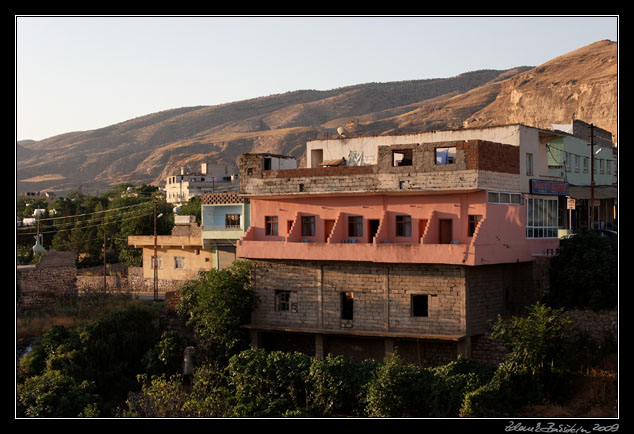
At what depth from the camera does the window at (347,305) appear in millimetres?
28312

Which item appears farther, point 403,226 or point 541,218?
point 541,218

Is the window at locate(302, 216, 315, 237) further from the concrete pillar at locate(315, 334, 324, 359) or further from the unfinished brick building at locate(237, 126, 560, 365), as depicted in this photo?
the concrete pillar at locate(315, 334, 324, 359)

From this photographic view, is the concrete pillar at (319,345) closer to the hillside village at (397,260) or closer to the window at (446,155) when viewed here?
the hillside village at (397,260)

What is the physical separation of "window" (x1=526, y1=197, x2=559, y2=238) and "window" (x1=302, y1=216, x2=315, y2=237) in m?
8.02

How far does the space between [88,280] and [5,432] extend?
29738 millimetres

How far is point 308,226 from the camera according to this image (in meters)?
30.0

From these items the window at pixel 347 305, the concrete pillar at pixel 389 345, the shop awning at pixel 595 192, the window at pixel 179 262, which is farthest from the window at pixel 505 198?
the window at pixel 179 262

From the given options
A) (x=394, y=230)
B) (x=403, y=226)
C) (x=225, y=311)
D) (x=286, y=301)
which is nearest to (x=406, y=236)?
(x=403, y=226)

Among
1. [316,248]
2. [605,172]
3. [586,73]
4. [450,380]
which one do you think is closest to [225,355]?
[316,248]

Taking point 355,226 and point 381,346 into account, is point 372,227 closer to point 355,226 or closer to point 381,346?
point 355,226

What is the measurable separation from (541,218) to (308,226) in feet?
29.1

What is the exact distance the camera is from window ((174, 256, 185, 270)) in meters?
45.9

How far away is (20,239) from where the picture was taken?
63125mm

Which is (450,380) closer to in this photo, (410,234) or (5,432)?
(410,234)
